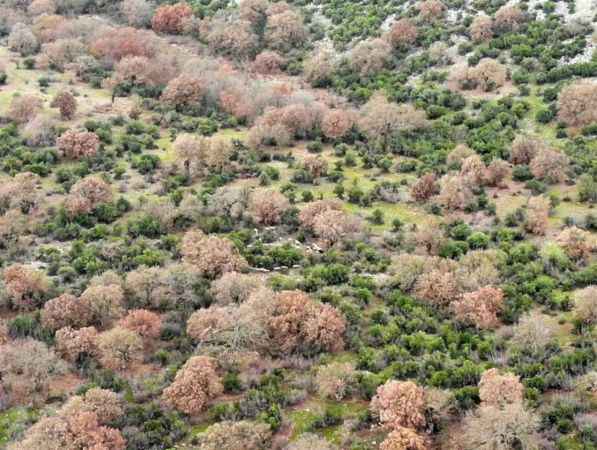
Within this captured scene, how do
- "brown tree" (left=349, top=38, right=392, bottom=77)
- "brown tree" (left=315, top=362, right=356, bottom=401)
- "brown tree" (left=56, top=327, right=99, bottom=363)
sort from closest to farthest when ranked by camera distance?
"brown tree" (left=315, top=362, right=356, bottom=401), "brown tree" (left=56, top=327, right=99, bottom=363), "brown tree" (left=349, top=38, right=392, bottom=77)

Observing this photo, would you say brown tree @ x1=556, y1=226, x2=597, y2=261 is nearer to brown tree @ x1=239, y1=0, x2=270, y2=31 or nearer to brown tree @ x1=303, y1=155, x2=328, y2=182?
brown tree @ x1=303, y1=155, x2=328, y2=182

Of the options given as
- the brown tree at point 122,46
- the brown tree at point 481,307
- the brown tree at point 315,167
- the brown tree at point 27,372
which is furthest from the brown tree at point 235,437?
the brown tree at point 122,46

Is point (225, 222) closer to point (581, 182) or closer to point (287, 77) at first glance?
point (581, 182)

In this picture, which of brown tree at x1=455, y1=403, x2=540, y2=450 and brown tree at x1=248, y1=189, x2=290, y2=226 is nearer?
brown tree at x1=455, y1=403, x2=540, y2=450

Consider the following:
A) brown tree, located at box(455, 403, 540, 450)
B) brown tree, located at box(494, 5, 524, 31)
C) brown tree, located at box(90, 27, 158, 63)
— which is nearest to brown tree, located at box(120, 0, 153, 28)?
brown tree, located at box(90, 27, 158, 63)

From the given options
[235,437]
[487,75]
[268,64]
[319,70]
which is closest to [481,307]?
[235,437]

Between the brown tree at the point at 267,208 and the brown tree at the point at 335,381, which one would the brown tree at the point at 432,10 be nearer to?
the brown tree at the point at 267,208
